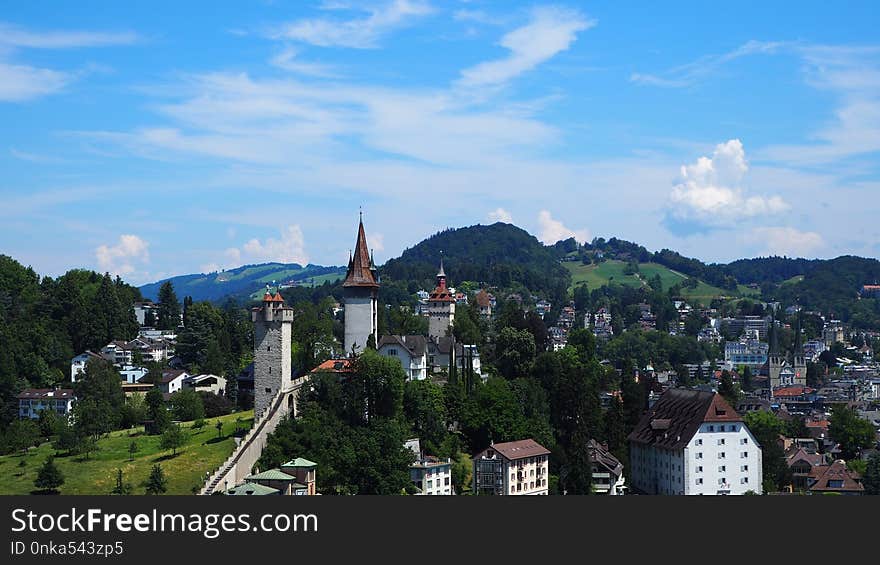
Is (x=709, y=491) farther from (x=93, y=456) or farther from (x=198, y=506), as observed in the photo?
(x=198, y=506)

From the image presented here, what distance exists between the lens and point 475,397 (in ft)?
269

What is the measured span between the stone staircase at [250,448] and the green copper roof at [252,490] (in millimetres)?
2386

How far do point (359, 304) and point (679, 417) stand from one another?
24.5 metres

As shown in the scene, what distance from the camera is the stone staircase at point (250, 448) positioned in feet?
215

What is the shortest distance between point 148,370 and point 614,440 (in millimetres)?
44932

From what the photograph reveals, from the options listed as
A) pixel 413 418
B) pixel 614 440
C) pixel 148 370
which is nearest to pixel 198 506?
pixel 413 418

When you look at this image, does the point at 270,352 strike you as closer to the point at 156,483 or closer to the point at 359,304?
the point at 156,483

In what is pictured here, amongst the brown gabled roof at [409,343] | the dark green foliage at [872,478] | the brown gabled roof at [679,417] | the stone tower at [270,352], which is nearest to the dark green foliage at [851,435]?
the dark green foliage at [872,478]

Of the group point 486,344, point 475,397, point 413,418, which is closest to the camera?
point 413,418

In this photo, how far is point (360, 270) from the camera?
8806cm

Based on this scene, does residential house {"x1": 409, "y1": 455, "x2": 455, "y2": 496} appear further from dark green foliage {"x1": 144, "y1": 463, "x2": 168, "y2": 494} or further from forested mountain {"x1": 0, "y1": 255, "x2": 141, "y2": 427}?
forested mountain {"x1": 0, "y1": 255, "x2": 141, "y2": 427}

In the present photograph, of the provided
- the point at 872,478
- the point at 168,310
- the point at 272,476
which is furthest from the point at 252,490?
the point at 168,310

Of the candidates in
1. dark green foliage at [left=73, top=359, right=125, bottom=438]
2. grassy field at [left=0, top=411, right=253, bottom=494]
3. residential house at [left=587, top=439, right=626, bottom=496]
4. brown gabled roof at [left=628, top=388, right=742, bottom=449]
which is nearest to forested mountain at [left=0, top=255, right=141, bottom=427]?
dark green foliage at [left=73, top=359, right=125, bottom=438]

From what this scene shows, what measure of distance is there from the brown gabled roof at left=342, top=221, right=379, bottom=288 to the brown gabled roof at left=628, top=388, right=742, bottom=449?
22.4m
